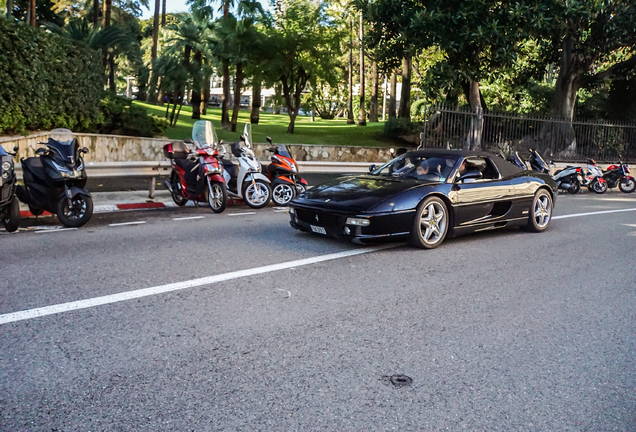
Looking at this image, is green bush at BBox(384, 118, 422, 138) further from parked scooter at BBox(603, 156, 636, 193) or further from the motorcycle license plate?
the motorcycle license plate

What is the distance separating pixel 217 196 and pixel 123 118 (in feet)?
38.8

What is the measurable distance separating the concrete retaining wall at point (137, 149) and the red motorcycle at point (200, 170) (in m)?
4.58

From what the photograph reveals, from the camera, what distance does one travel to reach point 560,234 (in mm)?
9570

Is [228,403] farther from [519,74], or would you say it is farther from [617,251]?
[519,74]

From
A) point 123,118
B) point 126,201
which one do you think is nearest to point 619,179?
point 126,201

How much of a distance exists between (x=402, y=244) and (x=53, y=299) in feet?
14.5

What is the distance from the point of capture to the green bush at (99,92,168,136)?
21.0m

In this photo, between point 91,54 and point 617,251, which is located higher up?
point 91,54

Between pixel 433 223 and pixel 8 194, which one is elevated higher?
pixel 8 194

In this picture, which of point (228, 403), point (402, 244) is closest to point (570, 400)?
point (228, 403)

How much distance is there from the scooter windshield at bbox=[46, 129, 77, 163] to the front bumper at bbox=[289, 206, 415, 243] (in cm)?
362

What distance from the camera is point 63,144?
8.89 m

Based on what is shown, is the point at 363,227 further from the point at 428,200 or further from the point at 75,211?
the point at 75,211

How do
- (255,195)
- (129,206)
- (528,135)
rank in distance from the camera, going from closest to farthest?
(129,206) → (255,195) → (528,135)
